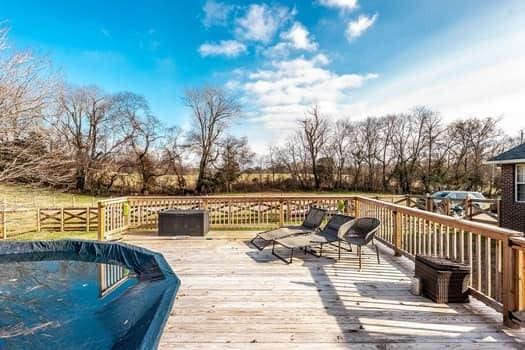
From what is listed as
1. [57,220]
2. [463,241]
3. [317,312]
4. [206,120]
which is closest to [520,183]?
[463,241]

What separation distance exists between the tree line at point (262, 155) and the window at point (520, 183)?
11936 mm

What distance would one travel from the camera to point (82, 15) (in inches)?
365

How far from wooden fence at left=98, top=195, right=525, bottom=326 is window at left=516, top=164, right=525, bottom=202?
3.49 meters

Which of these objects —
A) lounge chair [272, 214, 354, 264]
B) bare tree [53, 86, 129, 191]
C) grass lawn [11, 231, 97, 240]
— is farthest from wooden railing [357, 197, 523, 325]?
bare tree [53, 86, 129, 191]

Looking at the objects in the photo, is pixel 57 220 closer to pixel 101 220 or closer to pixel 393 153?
pixel 101 220

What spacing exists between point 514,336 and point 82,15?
12.5 meters

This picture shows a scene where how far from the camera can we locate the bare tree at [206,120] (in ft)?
71.3

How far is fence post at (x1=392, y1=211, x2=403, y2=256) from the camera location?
4.64 metres

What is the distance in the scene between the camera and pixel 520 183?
9039 mm

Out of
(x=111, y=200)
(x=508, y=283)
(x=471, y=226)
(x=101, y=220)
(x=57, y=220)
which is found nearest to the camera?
(x=508, y=283)

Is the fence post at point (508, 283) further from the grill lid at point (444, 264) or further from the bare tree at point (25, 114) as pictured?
the bare tree at point (25, 114)

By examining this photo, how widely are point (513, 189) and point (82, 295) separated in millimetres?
11988

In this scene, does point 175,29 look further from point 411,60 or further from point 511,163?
point 511,163

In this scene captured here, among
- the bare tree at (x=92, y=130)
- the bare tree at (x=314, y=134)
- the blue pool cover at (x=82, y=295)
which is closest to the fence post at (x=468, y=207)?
the blue pool cover at (x=82, y=295)
